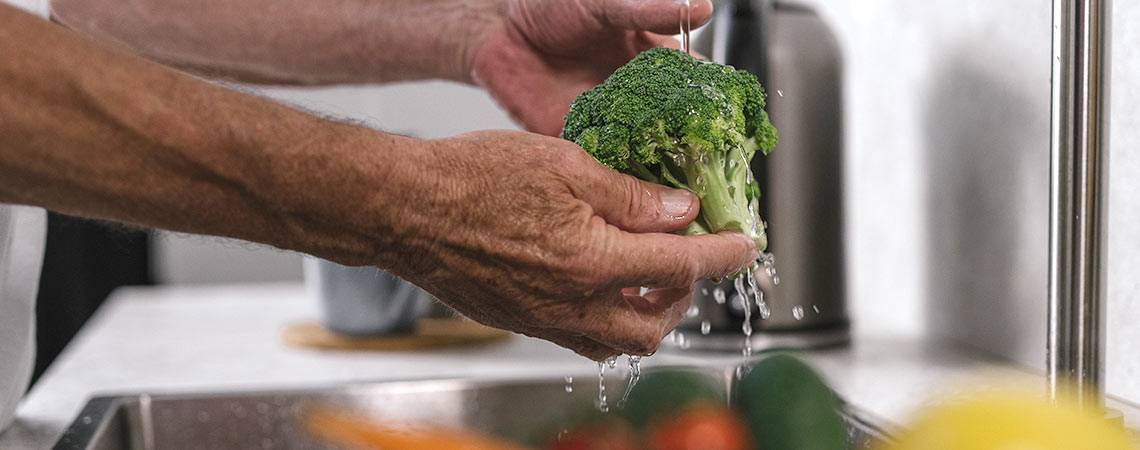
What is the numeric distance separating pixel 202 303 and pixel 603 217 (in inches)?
57.5

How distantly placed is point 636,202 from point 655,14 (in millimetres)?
233

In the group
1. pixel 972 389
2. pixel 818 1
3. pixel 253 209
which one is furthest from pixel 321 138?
pixel 818 1

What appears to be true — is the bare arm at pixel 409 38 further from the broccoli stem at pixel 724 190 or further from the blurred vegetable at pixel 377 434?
the blurred vegetable at pixel 377 434

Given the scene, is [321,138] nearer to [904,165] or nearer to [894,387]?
[894,387]

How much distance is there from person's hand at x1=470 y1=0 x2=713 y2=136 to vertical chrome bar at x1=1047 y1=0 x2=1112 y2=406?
385 millimetres

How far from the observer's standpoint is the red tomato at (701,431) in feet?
3.94

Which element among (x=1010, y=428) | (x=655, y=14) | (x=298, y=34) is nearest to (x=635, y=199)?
(x=655, y=14)

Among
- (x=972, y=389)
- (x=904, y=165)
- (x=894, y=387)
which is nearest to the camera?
(x=972, y=389)

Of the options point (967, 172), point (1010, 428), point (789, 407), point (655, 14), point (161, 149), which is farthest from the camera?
point (967, 172)

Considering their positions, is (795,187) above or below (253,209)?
below

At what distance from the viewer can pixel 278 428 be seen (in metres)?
1.36

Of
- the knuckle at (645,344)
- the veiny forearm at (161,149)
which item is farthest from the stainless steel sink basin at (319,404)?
the veiny forearm at (161,149)

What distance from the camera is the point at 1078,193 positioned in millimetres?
748

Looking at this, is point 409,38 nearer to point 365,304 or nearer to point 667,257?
point 365,304
